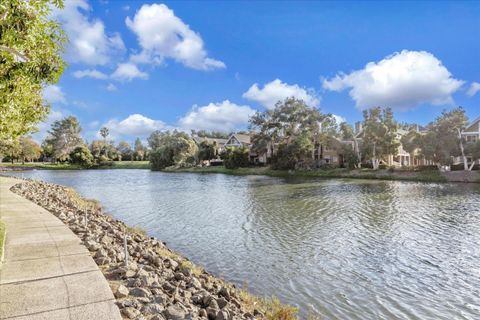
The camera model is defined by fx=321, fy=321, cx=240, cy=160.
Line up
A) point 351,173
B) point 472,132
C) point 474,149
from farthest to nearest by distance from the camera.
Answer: point 472,132 → point 351,173 → point 474,149

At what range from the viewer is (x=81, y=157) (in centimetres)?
8869

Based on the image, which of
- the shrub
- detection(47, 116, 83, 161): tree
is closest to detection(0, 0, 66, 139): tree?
the shrub

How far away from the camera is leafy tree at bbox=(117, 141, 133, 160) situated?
109512mm

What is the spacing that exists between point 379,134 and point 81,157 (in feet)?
252

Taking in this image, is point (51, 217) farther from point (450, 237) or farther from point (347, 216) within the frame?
point (450, 237)

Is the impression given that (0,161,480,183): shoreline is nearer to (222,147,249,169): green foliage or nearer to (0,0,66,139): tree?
(222,147,249,169): green foliage

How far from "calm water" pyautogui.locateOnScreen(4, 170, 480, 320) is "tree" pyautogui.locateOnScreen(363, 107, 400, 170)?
23.7 m

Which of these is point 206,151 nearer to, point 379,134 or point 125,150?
point 379,134

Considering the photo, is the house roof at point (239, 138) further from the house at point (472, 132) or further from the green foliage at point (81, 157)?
the house at point (472, 132)

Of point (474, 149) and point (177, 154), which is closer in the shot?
point (474, 149)

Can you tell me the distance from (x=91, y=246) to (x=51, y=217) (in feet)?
17.1

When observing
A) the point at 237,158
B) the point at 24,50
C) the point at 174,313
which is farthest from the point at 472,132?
the point at 24,50

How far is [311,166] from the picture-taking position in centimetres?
5588

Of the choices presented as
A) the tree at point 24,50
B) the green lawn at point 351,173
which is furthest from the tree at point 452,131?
the tree at point 24,50
